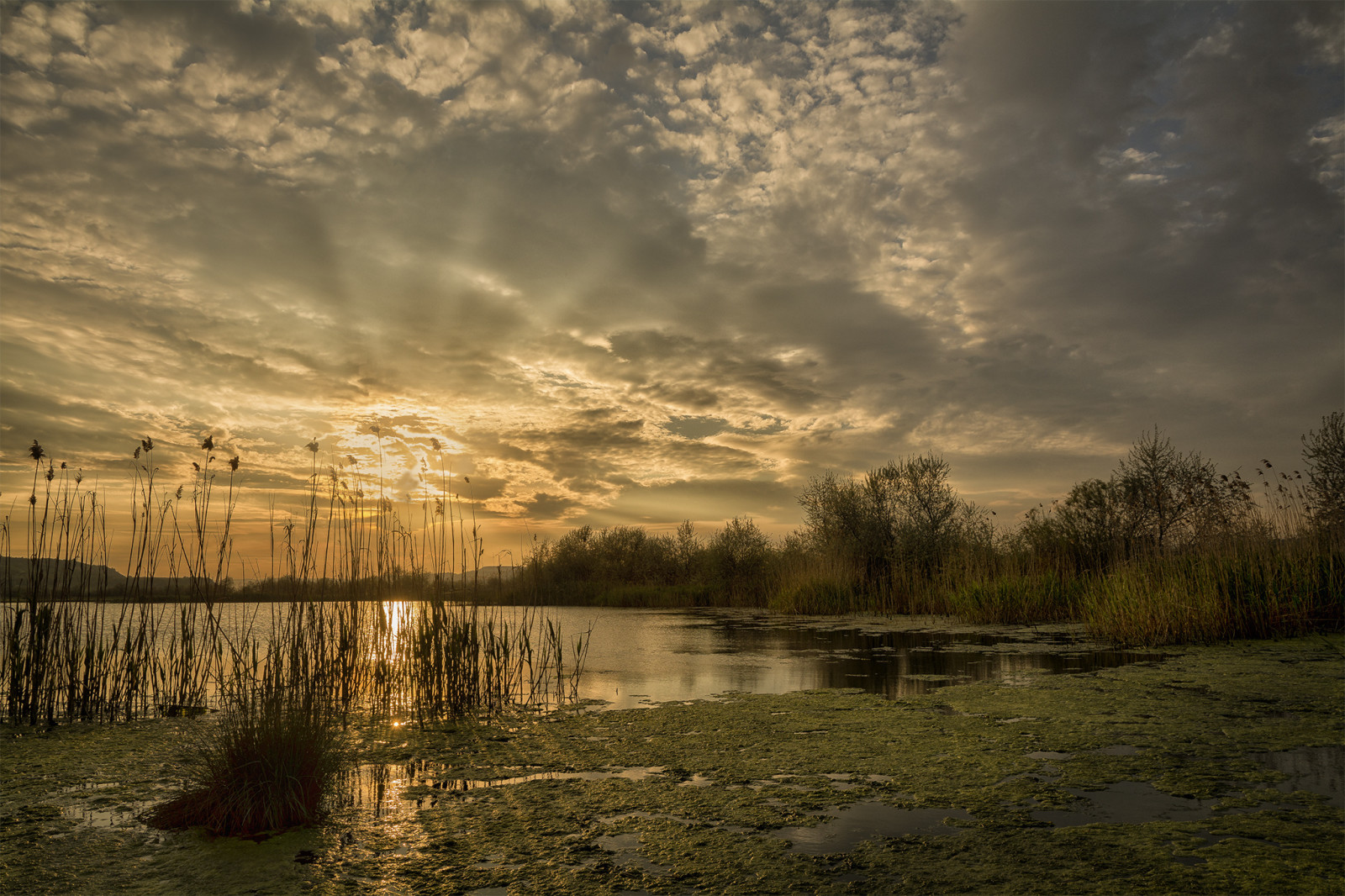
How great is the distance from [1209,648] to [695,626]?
31.6ft

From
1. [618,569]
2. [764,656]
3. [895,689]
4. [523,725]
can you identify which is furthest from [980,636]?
[618,569]

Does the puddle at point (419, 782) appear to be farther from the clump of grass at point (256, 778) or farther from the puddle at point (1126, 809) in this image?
the puddle at point (1126, 809)

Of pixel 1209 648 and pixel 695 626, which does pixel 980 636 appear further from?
pixel 695 626

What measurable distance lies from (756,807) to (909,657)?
21.3 feet

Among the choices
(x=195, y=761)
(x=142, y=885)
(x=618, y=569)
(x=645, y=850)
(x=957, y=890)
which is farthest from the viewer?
(x=618, y=569)

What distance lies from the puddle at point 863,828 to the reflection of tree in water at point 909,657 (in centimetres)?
316

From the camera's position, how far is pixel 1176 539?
1130cm

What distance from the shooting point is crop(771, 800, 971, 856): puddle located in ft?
9.35

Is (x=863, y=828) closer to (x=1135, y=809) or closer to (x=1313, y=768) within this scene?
(x=1135, y=809)

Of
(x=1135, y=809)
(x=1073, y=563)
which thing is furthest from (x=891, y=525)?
(x=1135, y=809)

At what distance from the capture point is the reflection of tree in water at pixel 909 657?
7188 mm

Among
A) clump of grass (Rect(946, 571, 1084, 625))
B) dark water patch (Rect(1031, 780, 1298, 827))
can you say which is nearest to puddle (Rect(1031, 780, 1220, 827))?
dark water patch (Rect(1031, 780, 1298, 827))

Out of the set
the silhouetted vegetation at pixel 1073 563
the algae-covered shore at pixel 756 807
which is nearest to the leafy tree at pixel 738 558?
the silhouetted vegetation at pixel 1073 563

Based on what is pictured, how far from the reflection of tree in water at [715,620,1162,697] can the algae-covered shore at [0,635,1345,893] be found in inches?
67.2
